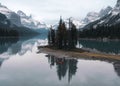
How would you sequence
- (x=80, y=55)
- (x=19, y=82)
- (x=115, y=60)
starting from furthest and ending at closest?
(x=80, y=55)
(x=115, y=60)
(x=19, y=82)

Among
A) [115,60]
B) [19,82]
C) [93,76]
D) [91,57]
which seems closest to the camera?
[19,82]

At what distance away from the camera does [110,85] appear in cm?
4753

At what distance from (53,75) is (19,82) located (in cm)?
1122

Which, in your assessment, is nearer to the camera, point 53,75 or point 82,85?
point 82,85

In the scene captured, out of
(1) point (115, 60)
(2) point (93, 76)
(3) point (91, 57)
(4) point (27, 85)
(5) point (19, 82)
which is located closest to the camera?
(4) point (27, 85)

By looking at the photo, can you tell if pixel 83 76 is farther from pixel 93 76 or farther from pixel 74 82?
pixel 74 82

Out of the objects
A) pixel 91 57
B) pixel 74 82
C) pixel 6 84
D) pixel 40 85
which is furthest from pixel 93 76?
pixel 91 57

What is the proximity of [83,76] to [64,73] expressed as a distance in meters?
6.48

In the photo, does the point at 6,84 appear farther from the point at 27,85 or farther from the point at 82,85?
the point at 82,85

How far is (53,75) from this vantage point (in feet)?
194

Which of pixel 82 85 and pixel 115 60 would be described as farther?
pixel 115 60

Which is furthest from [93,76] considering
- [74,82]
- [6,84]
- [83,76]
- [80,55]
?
[80,55]

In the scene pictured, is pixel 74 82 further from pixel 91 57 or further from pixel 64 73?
pixel 91 57

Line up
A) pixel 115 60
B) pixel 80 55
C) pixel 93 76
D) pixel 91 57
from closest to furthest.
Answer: pixel 93 76
pixel 115 60
pixel 91 57
pixel 80 55
